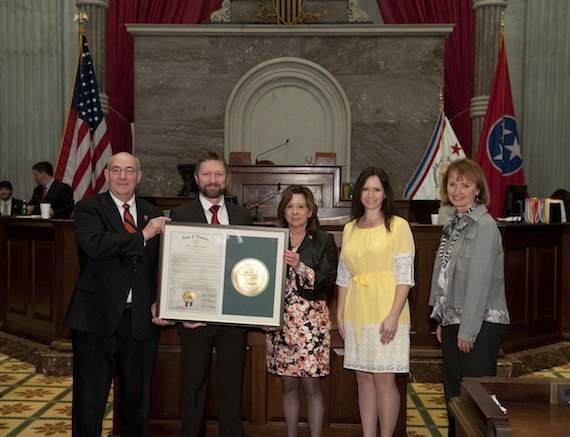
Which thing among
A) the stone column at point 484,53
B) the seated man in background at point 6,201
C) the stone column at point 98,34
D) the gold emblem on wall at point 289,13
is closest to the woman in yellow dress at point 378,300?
the seated man in background at point 6,201

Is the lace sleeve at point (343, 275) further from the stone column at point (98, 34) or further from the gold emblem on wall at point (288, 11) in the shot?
the stone column at point (98, 34)

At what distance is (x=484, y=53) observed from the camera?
11.8 metres

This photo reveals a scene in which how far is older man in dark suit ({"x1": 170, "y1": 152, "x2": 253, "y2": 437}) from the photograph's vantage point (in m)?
3.70

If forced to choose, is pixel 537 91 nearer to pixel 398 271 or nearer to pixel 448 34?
pixel 448 34

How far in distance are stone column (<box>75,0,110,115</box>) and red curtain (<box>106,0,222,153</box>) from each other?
0.32 feet

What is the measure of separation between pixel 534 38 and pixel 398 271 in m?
9.70

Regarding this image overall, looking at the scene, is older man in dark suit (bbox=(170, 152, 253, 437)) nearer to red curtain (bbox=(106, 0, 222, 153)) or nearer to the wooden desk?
the wooden desk

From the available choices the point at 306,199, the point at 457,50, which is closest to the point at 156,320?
the point at 306,199

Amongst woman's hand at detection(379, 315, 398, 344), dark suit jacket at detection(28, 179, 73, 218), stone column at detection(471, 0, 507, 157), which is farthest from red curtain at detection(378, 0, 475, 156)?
woman's hand at detection(379, 315, 398, 344)

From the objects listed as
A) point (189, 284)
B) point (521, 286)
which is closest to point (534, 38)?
point (521, 286)

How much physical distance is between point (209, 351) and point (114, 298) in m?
0.57

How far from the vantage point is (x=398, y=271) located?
12.2ft

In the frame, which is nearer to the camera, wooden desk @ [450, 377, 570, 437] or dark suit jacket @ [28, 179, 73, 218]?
wooden desk @ [450, 377, 570, 437]

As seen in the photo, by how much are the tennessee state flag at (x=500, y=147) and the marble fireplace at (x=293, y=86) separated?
2.06 metres
